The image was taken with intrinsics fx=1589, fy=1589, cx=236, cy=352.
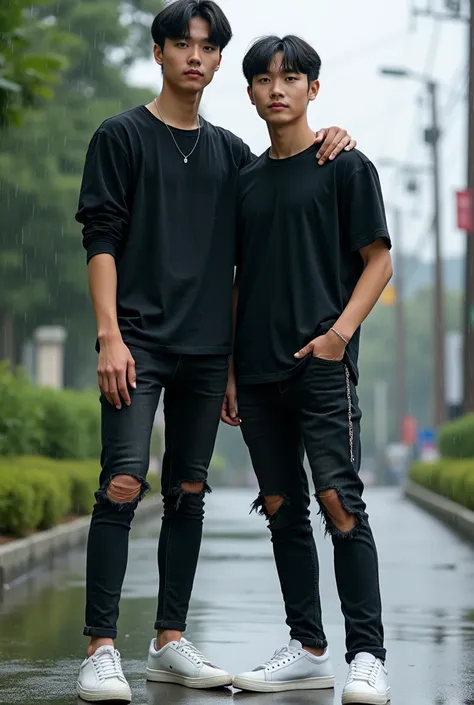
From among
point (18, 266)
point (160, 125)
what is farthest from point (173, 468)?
point (18, 266)

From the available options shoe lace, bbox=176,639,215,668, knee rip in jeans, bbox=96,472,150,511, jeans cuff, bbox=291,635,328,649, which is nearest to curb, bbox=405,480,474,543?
jeans cuff, bbox=291,635,328,649

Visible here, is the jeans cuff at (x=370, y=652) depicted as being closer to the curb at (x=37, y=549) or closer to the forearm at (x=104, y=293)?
the forearm at (x=104, y=293)

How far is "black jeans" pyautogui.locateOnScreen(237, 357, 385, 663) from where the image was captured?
5363 millimetres

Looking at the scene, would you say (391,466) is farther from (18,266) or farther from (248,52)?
(248,52)

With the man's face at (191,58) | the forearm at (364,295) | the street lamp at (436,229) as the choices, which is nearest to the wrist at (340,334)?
the forearm at (364,295)

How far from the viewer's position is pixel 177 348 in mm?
5480

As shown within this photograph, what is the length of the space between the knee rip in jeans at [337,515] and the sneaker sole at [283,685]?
589 millimetres

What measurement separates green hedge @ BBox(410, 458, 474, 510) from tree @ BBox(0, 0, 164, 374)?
9.05 meters

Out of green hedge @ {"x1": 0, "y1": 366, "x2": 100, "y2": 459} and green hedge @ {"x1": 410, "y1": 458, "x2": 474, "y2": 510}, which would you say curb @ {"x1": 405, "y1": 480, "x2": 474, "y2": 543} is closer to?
green hedge @ {"x1": 410, "y1": 458, "x2": 474, "y2": 510}

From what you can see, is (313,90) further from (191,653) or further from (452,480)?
(452,480)

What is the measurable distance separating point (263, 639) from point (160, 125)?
8.24ft

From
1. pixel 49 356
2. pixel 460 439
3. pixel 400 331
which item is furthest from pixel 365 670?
pixel 400 331

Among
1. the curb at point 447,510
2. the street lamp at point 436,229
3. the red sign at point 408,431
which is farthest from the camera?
the red sign at point 408,431

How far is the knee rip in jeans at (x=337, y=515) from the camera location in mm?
5352
